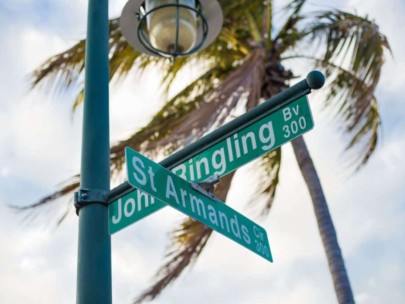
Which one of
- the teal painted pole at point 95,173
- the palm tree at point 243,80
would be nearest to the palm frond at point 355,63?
the palm tree at point 243,80

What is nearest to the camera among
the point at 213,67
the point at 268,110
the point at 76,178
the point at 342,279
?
the point at 268,110

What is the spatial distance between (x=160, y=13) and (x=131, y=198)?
1.34 meters

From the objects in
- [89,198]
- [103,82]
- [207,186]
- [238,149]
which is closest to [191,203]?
[207,186]

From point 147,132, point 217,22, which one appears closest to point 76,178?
point 147,132

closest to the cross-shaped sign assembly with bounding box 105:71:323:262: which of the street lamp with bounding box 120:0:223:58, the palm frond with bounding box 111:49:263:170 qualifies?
the street lamp with bounding box 120:0:223:58

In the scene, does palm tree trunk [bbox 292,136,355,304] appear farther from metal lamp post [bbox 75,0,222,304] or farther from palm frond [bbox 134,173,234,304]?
metal lamp post [bbox 75,0,222,304]

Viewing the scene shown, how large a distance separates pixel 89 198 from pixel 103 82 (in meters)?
0.80

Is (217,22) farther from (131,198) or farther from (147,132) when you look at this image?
(147,132)

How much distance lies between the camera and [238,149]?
3.53 m

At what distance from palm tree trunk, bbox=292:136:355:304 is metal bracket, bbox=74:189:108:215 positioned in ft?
17.0

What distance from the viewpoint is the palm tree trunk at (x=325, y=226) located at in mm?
8359

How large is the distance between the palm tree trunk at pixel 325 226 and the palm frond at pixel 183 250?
43.2 inches

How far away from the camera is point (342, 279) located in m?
8.39

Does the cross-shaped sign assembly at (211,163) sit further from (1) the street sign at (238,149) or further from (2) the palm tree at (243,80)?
(2) the palm tree at (243,80)
